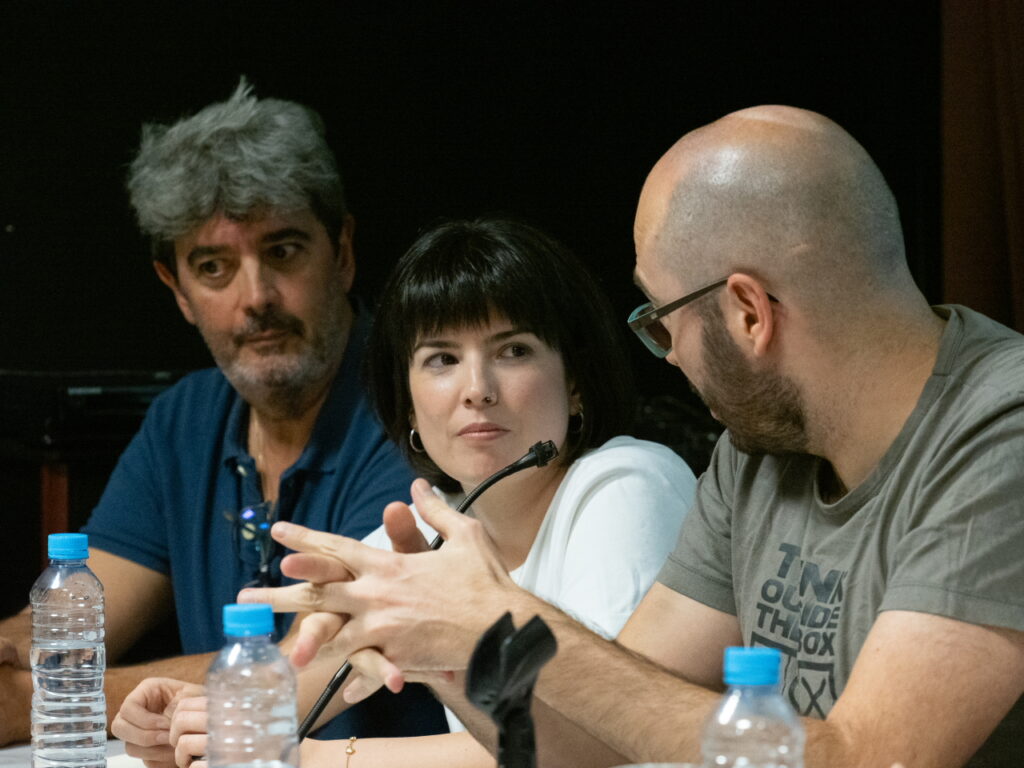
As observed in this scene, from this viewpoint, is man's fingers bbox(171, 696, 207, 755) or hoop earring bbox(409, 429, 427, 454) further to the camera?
hoop earring bbox(409, 429, 427, 454)

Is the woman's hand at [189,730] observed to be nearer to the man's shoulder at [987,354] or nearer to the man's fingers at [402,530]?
the man's fingers at [402,530]

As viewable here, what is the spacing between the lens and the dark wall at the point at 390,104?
3.31 metres

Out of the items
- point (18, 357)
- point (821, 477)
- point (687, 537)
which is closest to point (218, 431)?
point (18, 357)

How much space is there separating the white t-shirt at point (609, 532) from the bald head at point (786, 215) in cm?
46

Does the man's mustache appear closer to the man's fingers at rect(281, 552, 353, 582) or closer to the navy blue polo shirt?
the navy blue polo shirt

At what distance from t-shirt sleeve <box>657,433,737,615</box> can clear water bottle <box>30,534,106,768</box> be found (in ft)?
2.38

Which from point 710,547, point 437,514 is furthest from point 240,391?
point 437,514

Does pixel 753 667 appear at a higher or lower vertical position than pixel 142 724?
higher

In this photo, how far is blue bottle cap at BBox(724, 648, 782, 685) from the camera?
998mm

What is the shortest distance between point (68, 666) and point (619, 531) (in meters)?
0.74

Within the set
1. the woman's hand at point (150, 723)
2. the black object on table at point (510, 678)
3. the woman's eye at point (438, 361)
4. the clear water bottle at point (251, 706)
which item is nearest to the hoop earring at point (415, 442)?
the woman's eye at point (438, 361)

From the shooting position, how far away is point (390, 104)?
134 inches

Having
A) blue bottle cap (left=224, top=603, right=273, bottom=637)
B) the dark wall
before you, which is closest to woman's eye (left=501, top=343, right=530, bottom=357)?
blue bottle cap (left=224, top=603, right=273, bottom=637)

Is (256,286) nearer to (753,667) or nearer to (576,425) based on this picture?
(576,425)
